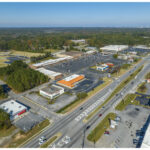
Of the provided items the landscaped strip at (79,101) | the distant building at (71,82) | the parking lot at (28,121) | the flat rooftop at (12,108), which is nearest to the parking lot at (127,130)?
the landscaped strip at (79,101)

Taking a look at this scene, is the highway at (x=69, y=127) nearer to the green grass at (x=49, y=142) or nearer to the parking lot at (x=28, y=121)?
the green grass at (x=49, y=142)

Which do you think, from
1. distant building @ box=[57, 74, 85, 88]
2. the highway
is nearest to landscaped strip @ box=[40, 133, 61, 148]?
the highway

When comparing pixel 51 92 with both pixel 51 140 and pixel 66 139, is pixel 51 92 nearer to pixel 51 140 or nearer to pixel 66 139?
pixel 51 140

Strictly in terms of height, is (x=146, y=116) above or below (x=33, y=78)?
below

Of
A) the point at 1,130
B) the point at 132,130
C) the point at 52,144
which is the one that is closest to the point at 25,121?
the point at 1,130

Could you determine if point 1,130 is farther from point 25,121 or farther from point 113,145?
point 113,145

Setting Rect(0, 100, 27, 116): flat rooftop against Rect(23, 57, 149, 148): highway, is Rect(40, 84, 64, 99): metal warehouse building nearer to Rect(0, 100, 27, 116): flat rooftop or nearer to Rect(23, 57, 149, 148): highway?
Rect(0, 100, 27, 116): flat rooftop

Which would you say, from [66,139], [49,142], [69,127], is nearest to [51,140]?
[49,142]
